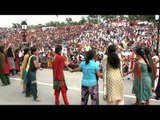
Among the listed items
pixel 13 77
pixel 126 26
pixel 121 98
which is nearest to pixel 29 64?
pixel 121 98

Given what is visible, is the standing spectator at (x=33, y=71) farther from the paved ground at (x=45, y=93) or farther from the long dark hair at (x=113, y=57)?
the long dark hair at (x=113, y=57)

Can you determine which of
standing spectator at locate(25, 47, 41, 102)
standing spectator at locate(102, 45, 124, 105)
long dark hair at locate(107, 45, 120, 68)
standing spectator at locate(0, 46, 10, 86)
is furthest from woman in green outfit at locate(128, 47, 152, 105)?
standing spectator at locate(0, 46, 10, 86)

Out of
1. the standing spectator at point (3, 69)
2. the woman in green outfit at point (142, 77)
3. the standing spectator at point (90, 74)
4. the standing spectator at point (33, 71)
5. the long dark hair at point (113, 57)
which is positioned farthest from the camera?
the standing spectator at point (3, 69)

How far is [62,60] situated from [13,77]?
606 centimetres

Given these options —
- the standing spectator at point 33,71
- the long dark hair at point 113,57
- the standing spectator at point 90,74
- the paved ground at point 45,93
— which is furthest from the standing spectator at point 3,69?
the long dark hair at point 113,57

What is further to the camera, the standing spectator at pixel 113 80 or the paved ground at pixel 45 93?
the paved ground at pixel 45 93

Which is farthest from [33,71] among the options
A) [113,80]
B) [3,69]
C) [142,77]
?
[142,77]

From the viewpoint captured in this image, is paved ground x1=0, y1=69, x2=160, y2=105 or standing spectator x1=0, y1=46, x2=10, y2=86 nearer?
paved ground x1=0, y1=69, x2=160, y2=105

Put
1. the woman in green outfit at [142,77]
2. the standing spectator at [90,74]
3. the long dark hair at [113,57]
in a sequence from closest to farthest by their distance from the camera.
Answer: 1. the long dark hair at [113,57]
2. the standing spectator at [90,74]
3. the woman in green outfit at [142,77]

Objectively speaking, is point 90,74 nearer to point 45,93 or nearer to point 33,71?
point 33,71

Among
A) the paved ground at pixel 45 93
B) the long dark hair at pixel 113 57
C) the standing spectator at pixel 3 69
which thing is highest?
the long dark hair at pixel 113 57

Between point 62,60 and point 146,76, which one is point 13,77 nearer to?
point 62,60

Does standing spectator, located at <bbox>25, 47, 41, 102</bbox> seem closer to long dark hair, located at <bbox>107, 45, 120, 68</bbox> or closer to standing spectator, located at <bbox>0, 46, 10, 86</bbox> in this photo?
long dark hair, located at <bbox>107, 45, 120, 68</bbox>
